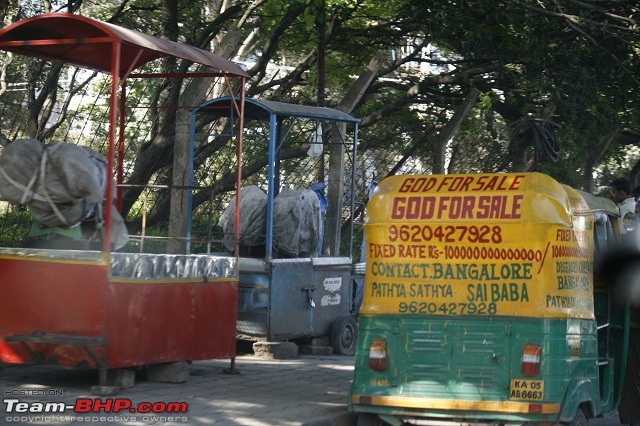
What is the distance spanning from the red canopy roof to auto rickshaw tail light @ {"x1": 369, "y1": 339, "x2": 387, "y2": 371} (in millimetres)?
3110

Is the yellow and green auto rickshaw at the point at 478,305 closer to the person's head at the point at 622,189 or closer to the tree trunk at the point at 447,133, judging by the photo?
the person's head at the point at 622,189

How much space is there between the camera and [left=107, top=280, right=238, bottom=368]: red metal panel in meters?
7.62

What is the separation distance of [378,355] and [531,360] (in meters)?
1.10

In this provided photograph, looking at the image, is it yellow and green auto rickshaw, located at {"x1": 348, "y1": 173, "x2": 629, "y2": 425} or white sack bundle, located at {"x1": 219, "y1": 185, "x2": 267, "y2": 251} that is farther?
white sack bundle, located at {"x1": 219, "y1": 185, "x2": 267, "y2": 251}

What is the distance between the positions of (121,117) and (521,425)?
538 cm

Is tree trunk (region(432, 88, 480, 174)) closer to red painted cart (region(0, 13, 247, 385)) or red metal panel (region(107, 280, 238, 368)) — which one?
red metal panel (region(107, 280, 238, 368))

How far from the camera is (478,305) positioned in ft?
21.4

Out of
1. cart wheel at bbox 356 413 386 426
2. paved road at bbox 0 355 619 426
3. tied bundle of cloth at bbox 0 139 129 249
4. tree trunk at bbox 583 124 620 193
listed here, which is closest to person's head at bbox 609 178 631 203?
paved road at bbox 0 355 619 426

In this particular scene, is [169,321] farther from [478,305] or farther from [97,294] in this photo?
[478,305]

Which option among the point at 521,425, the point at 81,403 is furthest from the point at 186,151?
the point at 521,425

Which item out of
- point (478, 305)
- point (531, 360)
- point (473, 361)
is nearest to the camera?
point (531, 360)

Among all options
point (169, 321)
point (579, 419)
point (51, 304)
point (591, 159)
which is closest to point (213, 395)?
point (169, 321)

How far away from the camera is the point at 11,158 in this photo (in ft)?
26.0

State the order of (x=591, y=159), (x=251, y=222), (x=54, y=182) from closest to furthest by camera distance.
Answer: (x=54, y=182) → (x=251, y=222) → (x=591, y=159)
